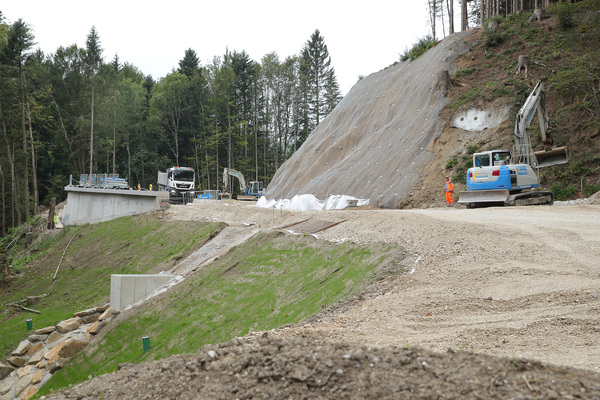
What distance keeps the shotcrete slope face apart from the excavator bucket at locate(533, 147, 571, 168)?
6303 millimetres

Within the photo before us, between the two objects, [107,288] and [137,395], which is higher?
[137,395]

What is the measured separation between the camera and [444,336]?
→ 20.0 ft

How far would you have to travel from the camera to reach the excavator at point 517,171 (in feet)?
62.7

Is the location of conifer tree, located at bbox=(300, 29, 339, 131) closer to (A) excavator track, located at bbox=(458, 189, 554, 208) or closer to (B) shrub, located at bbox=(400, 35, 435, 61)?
(B) shrub, located at bbox=(400, 35, 435, 61)

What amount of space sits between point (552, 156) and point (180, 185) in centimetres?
3136

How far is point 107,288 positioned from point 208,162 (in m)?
43.1

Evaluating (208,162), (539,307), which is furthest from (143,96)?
(539,307)

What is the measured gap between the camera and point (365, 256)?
11.3m

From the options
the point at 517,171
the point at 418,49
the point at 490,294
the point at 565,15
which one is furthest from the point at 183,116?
the point at 490,294

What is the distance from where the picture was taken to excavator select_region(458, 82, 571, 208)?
19109 mm

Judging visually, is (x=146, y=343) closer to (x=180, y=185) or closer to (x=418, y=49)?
(x=180, y=185)

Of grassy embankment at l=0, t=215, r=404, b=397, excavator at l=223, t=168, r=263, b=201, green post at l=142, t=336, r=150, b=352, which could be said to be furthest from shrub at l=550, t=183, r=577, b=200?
excavator at l=223, t=168, r=263, b=201

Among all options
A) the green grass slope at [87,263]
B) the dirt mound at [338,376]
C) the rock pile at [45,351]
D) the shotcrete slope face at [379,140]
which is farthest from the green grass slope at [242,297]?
the shotcrete slope face at [379,140]

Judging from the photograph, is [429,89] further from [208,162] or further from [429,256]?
[208,162]
